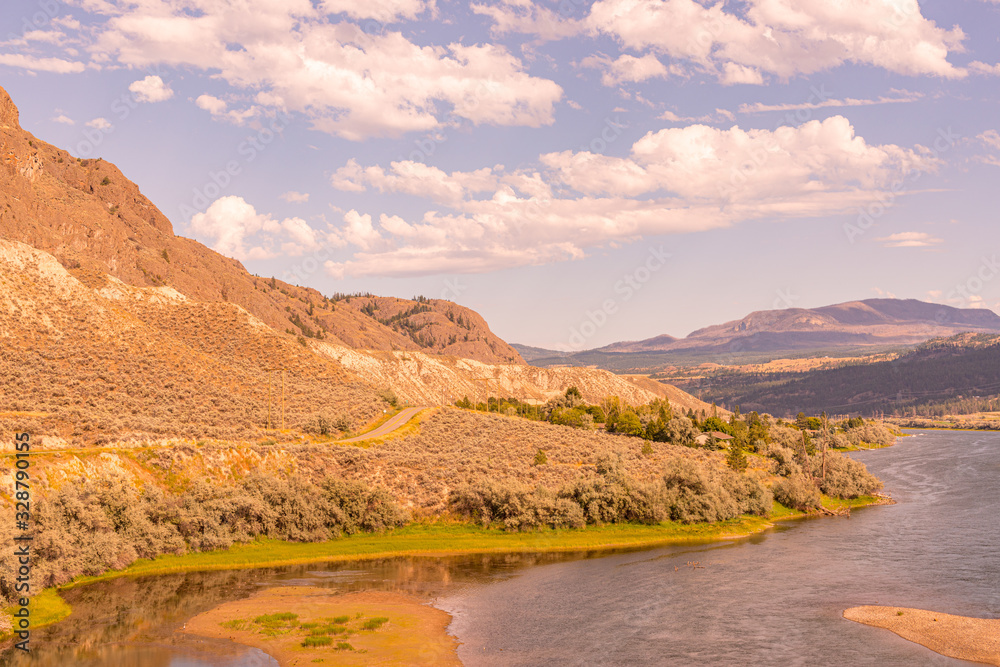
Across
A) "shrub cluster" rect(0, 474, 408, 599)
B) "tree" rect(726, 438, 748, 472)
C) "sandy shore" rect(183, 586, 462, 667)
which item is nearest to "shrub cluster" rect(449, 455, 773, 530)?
"shrub cluster" rect(0, 474, 408, 599)

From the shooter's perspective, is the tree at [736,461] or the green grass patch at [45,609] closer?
the green grass patch at [45,609]

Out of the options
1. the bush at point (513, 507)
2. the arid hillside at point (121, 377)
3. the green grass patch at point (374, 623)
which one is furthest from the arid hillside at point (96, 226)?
the green grass patch at point (374, 623)

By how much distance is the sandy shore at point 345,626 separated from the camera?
35.0 metres

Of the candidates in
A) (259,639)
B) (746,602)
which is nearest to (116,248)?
(259,639)

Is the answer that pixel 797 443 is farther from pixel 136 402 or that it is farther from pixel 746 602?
pixel 136 402

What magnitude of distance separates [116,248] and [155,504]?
10224 cm

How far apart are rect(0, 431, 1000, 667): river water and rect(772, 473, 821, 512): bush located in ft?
33.5

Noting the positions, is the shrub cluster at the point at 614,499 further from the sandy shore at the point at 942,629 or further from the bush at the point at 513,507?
the sandy shore at the point at 942,629

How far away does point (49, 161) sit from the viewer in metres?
158

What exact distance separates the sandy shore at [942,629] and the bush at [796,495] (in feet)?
130

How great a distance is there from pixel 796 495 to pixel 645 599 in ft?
139

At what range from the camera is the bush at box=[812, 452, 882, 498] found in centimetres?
8862

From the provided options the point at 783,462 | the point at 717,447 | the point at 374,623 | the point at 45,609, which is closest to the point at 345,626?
the point at 374,623

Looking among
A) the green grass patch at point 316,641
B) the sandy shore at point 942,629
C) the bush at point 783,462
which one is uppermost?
the green grass patch at point 316,641
